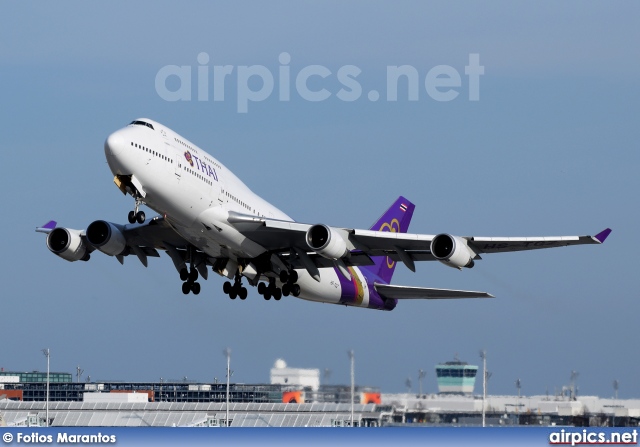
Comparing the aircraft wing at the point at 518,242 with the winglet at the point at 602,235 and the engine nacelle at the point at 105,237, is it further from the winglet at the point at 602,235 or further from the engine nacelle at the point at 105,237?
the engine nacelle at the point at 105,237

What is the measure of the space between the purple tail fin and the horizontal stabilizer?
66.0 inches

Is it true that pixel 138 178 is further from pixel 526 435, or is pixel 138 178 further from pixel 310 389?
pixel 310 389

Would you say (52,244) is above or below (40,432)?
above

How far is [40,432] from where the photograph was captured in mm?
50250

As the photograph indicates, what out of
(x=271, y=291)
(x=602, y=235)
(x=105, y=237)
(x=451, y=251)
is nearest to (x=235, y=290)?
(x=271, y=291)

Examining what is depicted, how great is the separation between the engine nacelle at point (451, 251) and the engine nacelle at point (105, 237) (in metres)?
14.7

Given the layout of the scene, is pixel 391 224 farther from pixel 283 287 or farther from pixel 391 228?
pixel 283 287

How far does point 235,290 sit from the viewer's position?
184 ft

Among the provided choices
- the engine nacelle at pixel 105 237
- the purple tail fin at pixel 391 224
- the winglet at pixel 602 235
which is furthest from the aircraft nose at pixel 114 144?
the purple tail fin at pixel 391 224

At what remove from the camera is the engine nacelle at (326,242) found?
49469mm

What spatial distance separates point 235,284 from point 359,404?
16.3 meters

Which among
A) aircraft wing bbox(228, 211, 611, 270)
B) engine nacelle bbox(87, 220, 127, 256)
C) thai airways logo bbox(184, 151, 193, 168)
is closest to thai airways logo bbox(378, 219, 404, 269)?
aircraft wing bbox(228, 211, 611, 270)

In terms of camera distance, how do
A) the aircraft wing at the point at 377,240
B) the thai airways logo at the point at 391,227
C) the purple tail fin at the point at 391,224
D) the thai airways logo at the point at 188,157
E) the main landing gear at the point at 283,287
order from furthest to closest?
the thai airways logo at the point at 391,227 → the purple tail fin at the point at 391,224 → the main landing gear at the point at 283,287 → the aircraft wing at the point at 377,240 → the thai airways logo at the point at 188,157

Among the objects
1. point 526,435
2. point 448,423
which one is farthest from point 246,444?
point 448,423
